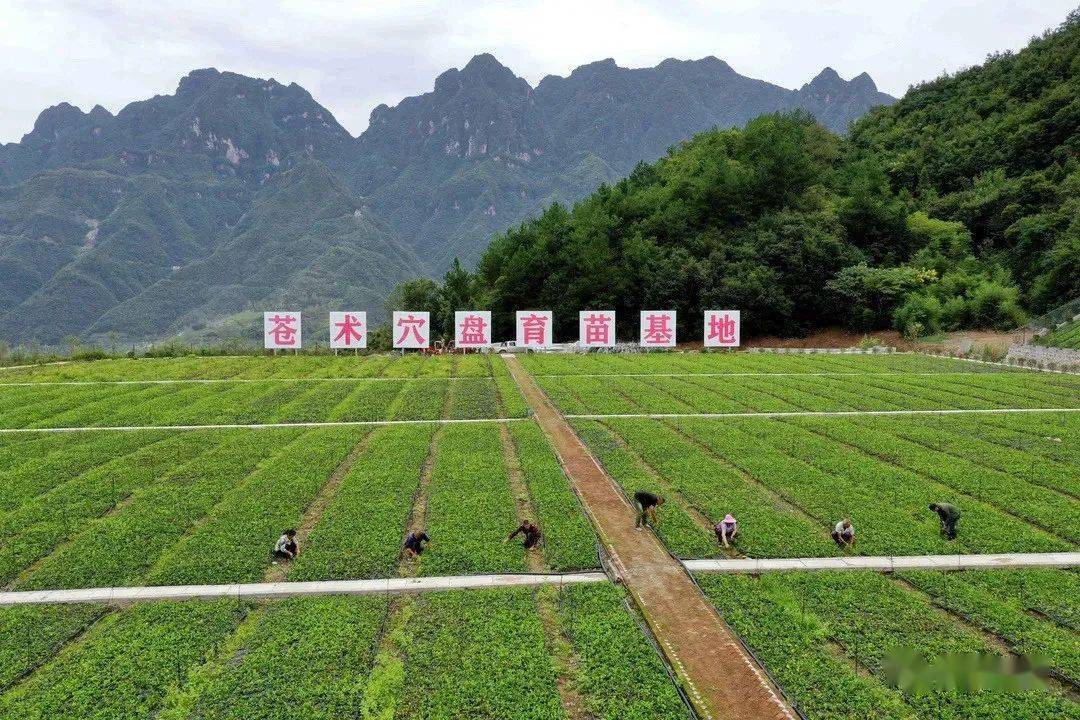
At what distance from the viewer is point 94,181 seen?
157m

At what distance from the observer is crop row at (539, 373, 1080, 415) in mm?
27641

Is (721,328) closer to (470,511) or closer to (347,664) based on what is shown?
(470,511)

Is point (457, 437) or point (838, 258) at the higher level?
point (838, 258)

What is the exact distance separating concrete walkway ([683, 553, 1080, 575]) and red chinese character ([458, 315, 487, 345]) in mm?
38128

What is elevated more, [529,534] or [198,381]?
[198,381]

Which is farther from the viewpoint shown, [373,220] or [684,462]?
[373,220]

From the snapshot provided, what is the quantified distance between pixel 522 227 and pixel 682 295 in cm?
1965

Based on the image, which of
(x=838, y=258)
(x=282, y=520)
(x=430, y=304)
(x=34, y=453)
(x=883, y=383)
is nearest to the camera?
(x=282, y=520)

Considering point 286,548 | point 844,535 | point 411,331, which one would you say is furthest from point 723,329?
point 286,548

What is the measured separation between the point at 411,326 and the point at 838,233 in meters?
39.9

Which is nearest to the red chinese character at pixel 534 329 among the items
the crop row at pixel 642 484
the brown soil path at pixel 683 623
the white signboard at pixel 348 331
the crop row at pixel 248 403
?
the white signboard at pixel 348 331

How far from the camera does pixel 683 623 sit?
34.5 ft

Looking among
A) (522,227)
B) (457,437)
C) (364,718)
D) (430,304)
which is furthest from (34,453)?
(522,227)

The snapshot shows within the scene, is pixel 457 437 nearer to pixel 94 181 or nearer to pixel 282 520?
pixel 282 520
